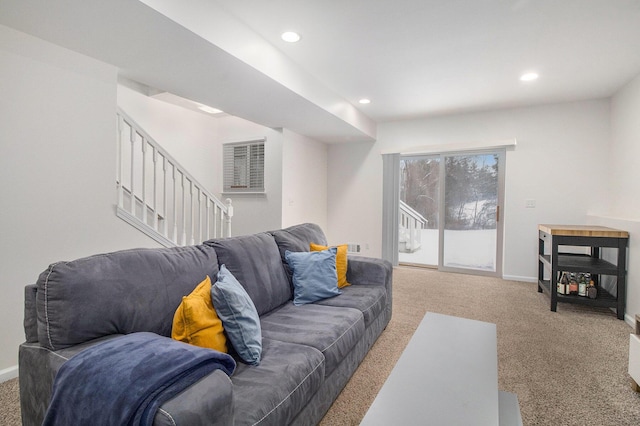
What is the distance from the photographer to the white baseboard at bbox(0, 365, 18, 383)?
2.05 metres

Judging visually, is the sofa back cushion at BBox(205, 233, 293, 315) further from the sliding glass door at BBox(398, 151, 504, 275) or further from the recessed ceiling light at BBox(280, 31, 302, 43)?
the sliding glass door at BBox(398, 151, 504, 275)

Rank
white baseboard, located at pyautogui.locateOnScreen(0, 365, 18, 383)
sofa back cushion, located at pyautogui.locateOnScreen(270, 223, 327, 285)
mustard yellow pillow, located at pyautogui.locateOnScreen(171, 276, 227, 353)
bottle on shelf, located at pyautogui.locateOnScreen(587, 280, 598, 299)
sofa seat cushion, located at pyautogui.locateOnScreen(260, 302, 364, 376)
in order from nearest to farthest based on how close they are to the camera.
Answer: mustard yellow pillow, located at pyautogui.locateOnScreen(171, 276, 227, 353)
sofa seat cushion, located at pyautogui.locateOnScreen(260, 302, 364, 376)
white baseboard, located at pyautogui.locateOnScreen(0, 365, 18, 383)
sofa back cushion, located at pyautogui.locateOnScreen(270, 223, 327, 285)
bottle on shelf, located at pyautogui.locateOnScreen(587, 280, 598, 299)

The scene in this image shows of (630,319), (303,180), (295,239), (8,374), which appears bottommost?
(8,374)

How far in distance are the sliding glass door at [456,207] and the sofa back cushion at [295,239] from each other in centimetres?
291

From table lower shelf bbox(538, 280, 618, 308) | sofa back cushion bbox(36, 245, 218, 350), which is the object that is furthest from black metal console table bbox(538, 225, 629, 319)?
sofa back cushion bbox(36, 245, 218, 350)

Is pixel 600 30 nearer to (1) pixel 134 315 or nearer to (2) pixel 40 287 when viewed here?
(1) pixel 134 315

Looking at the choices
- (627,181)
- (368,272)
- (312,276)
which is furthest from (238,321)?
(627,181)

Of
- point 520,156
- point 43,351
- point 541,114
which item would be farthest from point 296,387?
point 541,114

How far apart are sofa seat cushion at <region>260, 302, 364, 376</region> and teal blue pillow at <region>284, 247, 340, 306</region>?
98mm

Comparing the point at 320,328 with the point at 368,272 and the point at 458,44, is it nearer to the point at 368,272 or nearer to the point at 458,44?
the point at 368,272

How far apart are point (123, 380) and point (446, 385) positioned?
120cm

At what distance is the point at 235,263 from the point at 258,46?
1.80m

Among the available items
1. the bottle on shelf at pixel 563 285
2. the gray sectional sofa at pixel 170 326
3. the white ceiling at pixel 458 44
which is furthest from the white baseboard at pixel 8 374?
the bottle on shelf at pixel 563 285

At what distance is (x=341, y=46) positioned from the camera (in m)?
2.78
